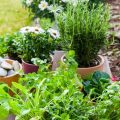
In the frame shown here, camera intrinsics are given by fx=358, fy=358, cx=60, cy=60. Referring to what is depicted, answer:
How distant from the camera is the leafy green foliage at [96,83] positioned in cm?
170

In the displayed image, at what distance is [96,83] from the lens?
1751 millimetres

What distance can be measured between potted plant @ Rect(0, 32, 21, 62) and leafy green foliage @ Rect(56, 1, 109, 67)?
35 cm

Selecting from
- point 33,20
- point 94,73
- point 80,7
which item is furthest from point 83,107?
point 33,20

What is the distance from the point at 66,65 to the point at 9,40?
0.67 metres

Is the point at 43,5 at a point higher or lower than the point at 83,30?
lower

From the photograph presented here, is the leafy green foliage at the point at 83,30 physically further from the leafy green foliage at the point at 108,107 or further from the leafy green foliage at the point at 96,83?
the leafy green foliage at the point at 108,107

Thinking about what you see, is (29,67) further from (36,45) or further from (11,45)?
(11,45)

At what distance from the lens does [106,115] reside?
4.66 feet

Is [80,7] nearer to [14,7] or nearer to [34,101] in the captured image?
[34,101]

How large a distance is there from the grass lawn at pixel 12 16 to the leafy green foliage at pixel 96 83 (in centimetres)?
239

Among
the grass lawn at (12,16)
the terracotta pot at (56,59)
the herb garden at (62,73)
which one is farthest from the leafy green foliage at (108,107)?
the grass lawn at (12,16)

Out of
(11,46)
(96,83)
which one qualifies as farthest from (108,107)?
(11,46)

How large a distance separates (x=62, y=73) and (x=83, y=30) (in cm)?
39

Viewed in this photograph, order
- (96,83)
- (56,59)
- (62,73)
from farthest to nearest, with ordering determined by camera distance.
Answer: (56,59) < (96,83) < (62,73)
